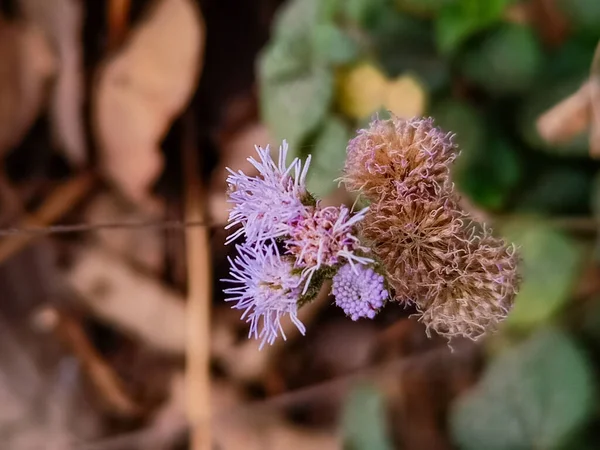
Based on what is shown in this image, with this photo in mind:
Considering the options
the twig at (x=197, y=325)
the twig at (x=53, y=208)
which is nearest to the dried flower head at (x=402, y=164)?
the twig at (x=197, y=325)

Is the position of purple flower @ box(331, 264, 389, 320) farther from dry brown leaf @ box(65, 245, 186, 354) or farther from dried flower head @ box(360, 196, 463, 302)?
dry brown leaf @ box(65, 245, 186, 354)

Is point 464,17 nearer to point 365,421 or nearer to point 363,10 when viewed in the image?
point 363,10

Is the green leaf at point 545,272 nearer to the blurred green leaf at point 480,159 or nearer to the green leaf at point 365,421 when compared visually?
the blurred green leaf at point 480,159

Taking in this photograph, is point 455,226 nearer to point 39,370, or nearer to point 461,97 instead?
point 461,97

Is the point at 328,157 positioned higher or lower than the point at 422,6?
lower

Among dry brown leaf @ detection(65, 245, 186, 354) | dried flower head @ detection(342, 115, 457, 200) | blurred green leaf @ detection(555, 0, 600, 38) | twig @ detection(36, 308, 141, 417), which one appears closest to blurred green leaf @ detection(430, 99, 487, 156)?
blurred green leaf @ detection(555, 0, 600, 38)

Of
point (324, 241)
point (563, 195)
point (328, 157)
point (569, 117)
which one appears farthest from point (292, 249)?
point (563, 195)
